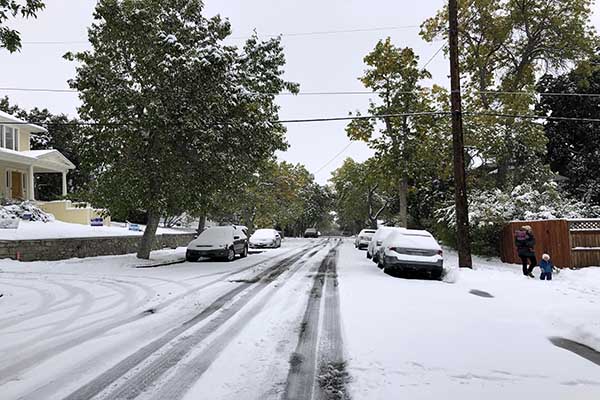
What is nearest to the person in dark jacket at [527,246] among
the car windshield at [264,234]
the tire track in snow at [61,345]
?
the tire track in snow at [61,345]

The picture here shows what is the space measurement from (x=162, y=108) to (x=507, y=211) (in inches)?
520

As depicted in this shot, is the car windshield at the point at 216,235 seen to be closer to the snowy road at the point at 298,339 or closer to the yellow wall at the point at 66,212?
the snowy road at the point at 298,339

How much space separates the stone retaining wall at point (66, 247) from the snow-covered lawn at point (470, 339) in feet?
39.6

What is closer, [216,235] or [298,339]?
[298,339]

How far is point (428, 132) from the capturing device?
1033 inches

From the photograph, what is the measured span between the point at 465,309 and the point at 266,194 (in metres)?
29.6

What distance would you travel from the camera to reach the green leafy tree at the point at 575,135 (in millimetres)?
31297

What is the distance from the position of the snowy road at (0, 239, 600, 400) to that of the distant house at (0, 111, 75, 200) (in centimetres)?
1706

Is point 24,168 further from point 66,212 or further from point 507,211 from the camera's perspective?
point 507,211

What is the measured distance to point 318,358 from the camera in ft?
19.4

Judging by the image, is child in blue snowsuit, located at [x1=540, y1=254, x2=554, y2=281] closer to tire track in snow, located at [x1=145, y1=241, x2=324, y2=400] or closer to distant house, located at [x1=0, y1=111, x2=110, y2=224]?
tire track in snow, located at [x1=145, y1=241, x2=324, y2=400]

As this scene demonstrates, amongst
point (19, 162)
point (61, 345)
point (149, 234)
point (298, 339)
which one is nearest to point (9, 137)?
point (19, 162)

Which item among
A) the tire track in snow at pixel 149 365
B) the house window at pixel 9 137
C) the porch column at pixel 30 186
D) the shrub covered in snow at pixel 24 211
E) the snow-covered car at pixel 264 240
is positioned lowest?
the tire track in snow at pixel 149 365

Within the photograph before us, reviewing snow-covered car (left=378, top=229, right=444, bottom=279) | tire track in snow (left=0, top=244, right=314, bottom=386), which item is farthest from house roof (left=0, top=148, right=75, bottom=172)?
snow-covered car (left=378, top=229, right=444, bottom=279)
